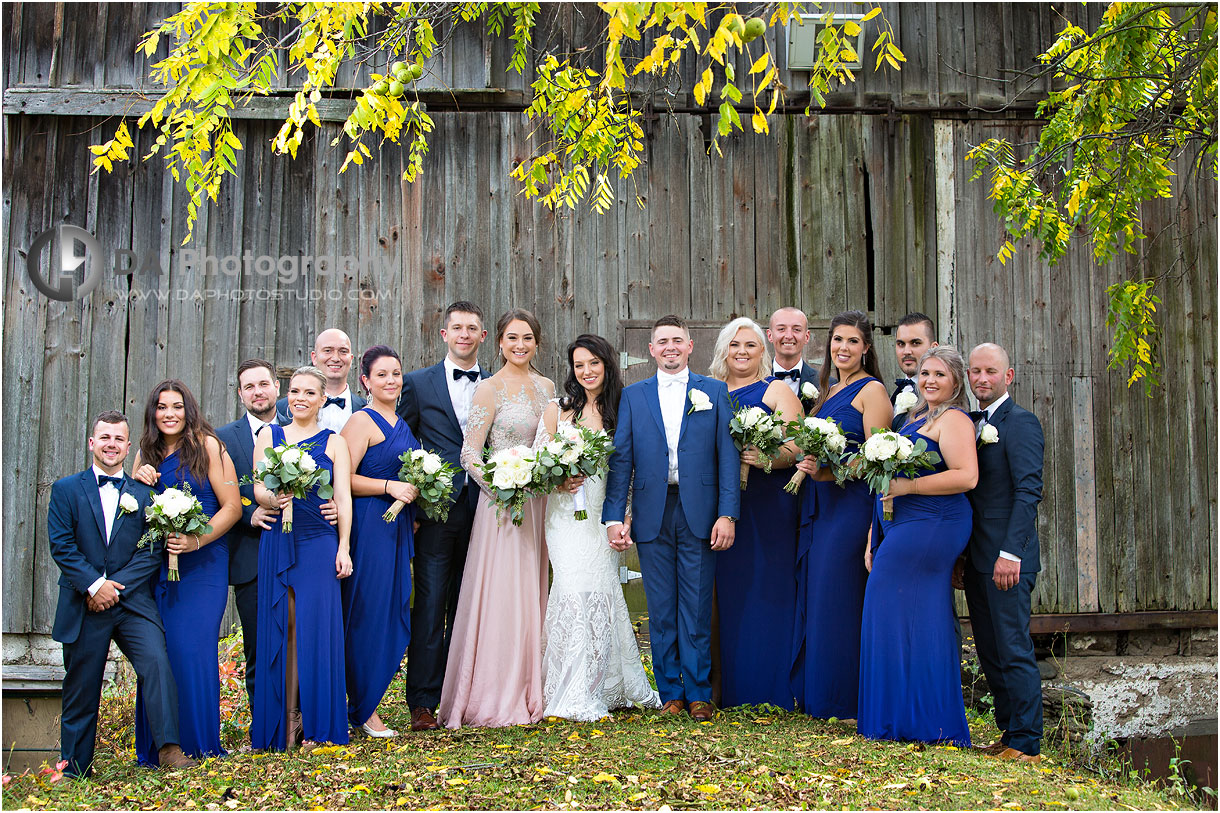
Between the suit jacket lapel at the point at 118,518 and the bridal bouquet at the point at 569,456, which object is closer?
the suit jacket lapel at the point at 118,518

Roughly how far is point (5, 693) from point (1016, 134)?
398 inches

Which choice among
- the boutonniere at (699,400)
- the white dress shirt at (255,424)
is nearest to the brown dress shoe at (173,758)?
the white dress shirt at (255,424)

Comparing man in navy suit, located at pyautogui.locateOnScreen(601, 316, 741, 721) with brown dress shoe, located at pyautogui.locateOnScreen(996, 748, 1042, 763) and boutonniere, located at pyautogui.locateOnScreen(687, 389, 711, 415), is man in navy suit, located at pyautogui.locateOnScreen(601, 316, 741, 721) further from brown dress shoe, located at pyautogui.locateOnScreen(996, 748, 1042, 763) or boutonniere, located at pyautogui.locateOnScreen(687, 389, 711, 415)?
brown dress shoe, located at pyautogui.locateOnScreen(996, 748, 1042, 763)

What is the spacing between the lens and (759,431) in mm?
5723

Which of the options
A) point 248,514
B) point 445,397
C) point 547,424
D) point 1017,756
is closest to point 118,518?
point 248,514

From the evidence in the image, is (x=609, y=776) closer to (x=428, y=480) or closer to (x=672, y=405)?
(x=428, y=480)

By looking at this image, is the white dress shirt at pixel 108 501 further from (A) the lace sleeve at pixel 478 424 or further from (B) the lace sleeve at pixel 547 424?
(B) the lace sleeve at pixel 547 424

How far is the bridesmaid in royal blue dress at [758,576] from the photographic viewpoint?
6000mm

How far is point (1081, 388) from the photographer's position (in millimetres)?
8602

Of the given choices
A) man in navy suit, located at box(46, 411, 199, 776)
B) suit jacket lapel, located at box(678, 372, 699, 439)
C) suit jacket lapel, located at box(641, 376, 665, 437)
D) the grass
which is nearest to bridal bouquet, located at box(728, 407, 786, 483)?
suit jacket lapel, located at box(678, 372, 699, 439)

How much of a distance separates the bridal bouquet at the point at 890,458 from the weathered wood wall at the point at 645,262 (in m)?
3.49

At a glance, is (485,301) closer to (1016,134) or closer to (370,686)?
(370,686)

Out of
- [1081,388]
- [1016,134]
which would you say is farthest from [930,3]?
[1081,388]

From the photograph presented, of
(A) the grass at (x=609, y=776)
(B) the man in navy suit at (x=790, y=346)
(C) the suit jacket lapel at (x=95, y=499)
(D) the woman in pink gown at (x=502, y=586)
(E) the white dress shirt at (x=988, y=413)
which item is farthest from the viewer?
(B) the man in navy suit at (x=790, y=346)
